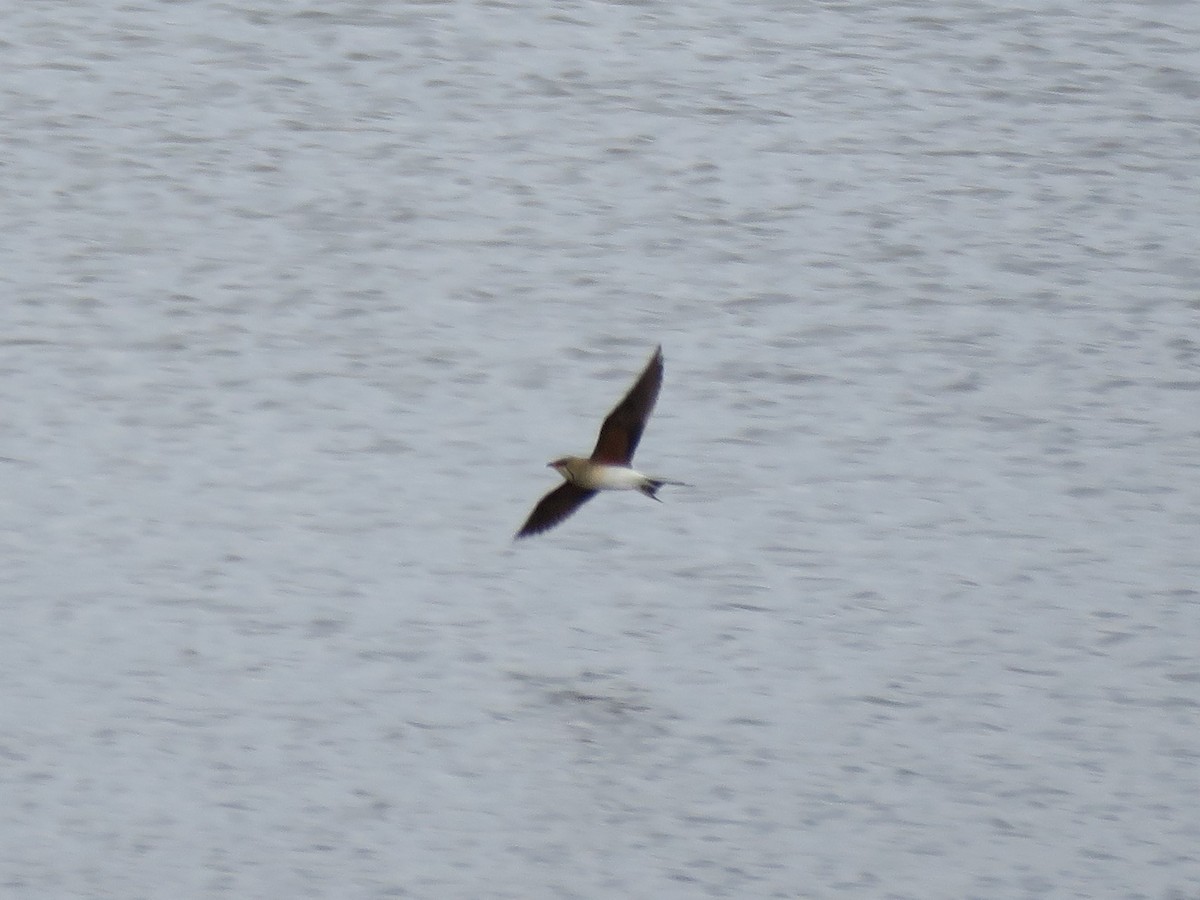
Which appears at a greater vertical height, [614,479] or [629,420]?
[629,420]

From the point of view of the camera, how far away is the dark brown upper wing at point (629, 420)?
7953 millimetres

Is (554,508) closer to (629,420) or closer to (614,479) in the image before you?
(614,479)

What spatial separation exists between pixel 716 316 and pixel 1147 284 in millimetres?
1999

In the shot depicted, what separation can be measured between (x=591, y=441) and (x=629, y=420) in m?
1.62

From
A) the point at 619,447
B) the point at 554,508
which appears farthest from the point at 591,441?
the point at 619,447

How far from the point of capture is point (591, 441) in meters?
9.57

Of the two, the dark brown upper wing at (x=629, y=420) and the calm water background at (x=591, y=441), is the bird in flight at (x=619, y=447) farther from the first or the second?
the calm water background at (x=591, y=441)

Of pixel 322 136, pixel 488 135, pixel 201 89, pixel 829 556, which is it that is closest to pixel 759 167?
pixel 488 135

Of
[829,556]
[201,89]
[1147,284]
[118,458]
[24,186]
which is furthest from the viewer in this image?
[201,89]

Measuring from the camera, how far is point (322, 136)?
12.4 m

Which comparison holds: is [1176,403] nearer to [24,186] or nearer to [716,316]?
[716,316]

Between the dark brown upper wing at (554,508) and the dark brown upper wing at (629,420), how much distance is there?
206 millimetres

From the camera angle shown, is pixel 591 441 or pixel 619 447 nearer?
pixel 619 447

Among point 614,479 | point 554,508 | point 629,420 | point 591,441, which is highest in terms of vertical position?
point 629,420
